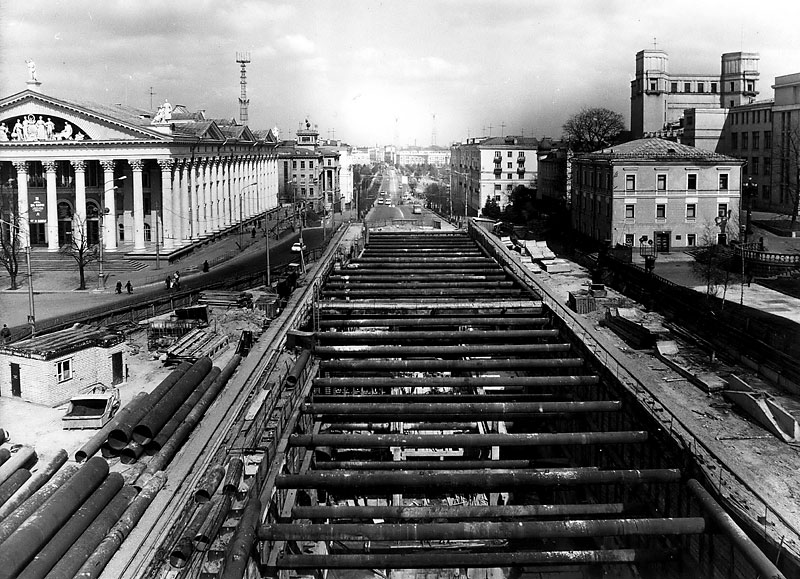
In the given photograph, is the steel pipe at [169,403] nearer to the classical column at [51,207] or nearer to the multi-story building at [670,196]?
the multi-story building at [670,196]

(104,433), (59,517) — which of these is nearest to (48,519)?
(59,517)

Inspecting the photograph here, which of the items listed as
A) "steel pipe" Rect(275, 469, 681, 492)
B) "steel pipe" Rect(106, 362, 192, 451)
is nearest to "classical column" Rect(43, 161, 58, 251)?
"steel pipe" Rect(106, 362, 192, 451)

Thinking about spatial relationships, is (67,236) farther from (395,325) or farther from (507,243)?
(395,325)

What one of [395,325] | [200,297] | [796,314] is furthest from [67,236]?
[796,314]

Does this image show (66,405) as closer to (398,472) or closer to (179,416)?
(179,416)

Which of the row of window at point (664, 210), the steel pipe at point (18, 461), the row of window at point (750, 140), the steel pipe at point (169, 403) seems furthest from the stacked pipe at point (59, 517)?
the row of window at point (750, 140)

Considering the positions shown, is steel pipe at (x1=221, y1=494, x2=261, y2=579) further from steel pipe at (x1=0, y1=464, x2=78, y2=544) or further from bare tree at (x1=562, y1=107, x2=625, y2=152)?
bare tree at (x1=562, y1=107, x2=625, y2=152)

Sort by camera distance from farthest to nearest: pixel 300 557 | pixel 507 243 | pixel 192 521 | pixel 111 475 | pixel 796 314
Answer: pixel 507 243, pixel 796 314, pixel 111 475, pixel 192 521, pixel 300 557
